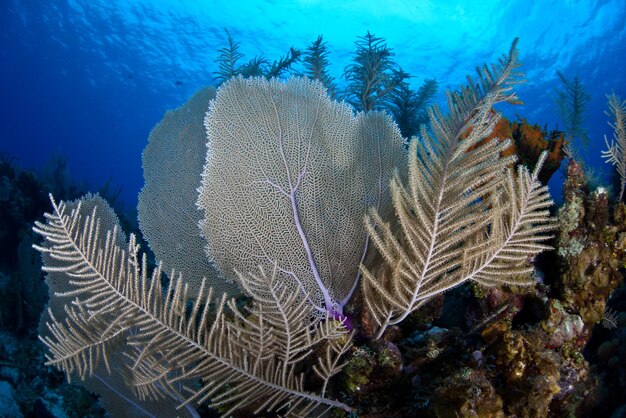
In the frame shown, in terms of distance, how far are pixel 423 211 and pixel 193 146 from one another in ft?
8.87

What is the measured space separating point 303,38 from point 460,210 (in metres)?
33.4

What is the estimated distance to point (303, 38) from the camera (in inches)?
1249

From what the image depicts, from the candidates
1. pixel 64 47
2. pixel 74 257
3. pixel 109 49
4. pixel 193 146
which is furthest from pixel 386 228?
pixel 64 47

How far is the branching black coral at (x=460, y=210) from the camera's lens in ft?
6.26

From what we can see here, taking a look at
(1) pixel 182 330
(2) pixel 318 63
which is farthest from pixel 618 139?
(1) pixel 182 330

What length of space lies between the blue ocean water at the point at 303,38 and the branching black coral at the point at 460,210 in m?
14.1

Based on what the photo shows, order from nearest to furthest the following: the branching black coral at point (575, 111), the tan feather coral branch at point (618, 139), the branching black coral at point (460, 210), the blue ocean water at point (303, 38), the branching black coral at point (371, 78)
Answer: the branching black coral at point (460, 210) < the tan feather coral branch at point (618, 139) < the branching black coral at point (575, 111) < the branching black coral at point (371, 78) < the blue ocean water at point (303, 38)

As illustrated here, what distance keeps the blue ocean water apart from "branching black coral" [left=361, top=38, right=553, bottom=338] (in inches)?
554

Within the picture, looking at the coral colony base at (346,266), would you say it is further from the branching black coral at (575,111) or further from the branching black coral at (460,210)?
the branching black coral at (575,111)

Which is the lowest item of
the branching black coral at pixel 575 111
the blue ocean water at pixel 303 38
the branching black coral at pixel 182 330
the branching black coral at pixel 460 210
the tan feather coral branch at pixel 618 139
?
the branching black coral at pixel 182 330

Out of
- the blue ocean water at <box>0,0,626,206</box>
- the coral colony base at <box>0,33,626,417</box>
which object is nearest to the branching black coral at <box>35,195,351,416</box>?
the coral colony base at <box>0,33,626,417</box>

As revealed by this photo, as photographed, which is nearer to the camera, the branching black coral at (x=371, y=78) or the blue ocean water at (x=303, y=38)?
the branching black coral at (x=371, y=78)

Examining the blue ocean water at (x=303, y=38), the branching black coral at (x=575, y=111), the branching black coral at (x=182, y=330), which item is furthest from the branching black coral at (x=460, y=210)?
the blue ocean water at (x=303, y=38)

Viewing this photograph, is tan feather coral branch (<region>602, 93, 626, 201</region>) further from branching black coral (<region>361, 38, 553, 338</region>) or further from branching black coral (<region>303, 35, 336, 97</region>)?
branching black coral (<region>303, 35, 336, 97</region>)
